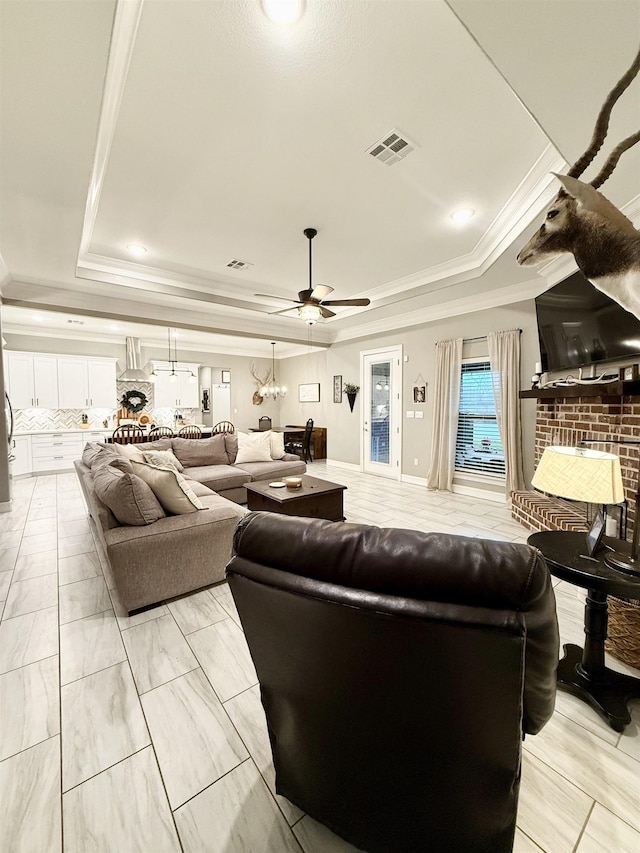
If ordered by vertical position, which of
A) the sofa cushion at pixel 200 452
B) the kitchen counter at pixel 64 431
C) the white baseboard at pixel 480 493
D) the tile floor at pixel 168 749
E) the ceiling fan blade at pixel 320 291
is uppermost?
the ceiling fan blade at pixel 320 291

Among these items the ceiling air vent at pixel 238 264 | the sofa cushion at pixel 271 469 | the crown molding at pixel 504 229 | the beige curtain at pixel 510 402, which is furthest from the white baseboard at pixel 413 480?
the ceiling air vent at pixel 238 264

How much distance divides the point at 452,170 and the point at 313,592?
2883 mm

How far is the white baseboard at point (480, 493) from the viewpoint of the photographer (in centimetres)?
477

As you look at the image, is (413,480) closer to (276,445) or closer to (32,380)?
(276,445)

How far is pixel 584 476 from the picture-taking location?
142 centimetres

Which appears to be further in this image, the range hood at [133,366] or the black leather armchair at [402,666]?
the range hood at [133,366]

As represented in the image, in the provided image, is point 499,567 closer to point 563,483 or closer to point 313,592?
point 313,592

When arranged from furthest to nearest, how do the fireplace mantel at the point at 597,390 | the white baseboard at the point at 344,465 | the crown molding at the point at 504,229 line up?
1. the white baseboard at the point at 344,465
2. the fireplace mantel at the point at 597,390
3. the crown molding at the point at 504,229

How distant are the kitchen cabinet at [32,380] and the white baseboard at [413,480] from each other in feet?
22.1

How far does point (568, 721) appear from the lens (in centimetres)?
151

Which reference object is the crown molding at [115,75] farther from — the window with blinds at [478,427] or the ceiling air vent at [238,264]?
the window with blinds at [478,427]

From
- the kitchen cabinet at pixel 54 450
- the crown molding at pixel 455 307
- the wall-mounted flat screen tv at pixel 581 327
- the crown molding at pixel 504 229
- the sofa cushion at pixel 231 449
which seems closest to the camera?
the crown molding at pixel 504 229

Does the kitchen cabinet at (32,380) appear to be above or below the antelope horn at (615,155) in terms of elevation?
below

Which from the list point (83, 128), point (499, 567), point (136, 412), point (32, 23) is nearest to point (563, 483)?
point (499, 567)
